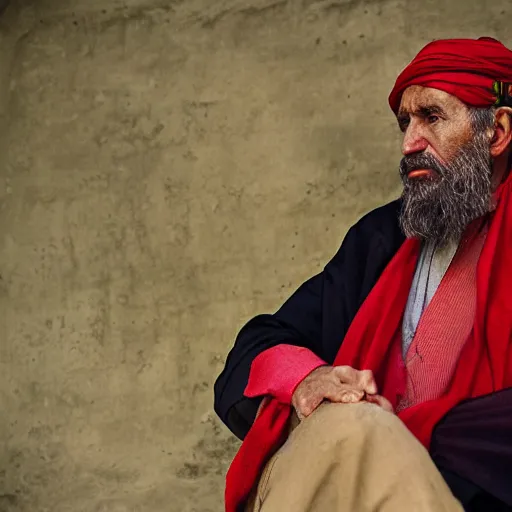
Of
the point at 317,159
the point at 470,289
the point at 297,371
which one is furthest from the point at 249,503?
the point at 317,159

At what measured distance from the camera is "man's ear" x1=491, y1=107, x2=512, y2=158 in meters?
2.59

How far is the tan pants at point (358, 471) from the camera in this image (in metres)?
1.78

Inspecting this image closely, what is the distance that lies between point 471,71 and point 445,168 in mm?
Answer: 241

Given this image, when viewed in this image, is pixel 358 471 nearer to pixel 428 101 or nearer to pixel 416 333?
pixel 416 333

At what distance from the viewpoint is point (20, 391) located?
3537 millimetres

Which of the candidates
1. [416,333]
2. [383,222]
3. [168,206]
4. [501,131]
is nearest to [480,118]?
[501,131]

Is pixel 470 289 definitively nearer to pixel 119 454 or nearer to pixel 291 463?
pixel 291 463

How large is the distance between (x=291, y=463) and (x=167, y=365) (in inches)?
61.0

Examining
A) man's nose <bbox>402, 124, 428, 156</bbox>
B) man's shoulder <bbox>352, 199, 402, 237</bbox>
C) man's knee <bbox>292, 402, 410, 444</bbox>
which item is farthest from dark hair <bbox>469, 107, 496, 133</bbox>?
man's knee <bbox>292, 402, 410, 444</bbox>

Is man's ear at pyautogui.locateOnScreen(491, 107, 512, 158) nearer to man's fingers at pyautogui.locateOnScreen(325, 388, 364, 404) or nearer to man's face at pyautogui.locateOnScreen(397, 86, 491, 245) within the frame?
man's face at pyautogui.locateOnScreen(397, 86, 491, 245)

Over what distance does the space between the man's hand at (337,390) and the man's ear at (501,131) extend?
763mm

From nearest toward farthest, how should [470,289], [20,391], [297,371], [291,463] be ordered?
[291,463] → [297,371] → [470,289] → [20,391]

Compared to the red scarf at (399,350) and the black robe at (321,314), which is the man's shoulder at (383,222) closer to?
the black robe at (321,314)

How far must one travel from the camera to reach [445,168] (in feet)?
8.50
